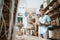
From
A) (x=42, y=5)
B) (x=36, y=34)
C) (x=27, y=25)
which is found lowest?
(x=36, y=34)

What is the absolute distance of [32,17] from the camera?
10.4ft

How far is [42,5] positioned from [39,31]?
80 cm

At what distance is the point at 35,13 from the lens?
3244mm

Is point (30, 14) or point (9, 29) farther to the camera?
point (30, 14)

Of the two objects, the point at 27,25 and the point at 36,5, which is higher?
the point at 36,5

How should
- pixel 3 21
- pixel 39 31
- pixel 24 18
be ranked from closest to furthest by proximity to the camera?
pixel 3 21, pixel 24 18, pixel 39 31

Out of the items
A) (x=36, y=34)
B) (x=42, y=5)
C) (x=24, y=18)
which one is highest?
(x=42, y=5)

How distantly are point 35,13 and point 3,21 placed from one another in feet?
8.07

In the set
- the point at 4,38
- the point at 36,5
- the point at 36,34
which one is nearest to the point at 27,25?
A: the point at 36,34

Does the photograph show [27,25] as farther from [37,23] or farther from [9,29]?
[9,29]

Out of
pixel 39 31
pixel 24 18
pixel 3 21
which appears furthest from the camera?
pixel 39 31

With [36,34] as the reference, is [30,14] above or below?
above

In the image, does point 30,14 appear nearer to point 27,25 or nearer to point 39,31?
point 27,25

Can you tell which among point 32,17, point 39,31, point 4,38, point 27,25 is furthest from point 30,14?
point 4,38
